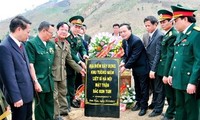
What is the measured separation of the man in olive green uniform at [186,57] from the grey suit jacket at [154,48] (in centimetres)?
126

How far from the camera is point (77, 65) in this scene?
220 inches

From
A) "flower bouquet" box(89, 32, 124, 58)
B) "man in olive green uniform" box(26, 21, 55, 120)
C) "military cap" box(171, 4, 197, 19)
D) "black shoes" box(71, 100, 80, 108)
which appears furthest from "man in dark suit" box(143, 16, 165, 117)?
"man in olive green uniform" box(26, 21, 55, 120)

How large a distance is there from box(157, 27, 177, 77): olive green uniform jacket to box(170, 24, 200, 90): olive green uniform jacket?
0.59 metres

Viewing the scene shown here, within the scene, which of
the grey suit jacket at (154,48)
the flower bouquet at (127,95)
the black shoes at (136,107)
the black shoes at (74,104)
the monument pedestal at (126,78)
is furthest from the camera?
the monument pedestal at (126,78)

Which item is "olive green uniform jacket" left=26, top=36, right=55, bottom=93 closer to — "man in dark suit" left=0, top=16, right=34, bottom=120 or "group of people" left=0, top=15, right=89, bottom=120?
"group of people" left=0, top=15, right=89, bottom=120

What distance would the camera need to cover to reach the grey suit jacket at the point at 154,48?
17.3ft

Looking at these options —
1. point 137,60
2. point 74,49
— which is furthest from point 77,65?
point 137,60

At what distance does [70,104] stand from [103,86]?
122 centimetres

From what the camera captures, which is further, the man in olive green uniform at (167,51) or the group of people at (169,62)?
the man in olive green uniform at (167,51)

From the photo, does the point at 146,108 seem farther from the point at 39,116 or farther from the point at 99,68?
the point at 39,116

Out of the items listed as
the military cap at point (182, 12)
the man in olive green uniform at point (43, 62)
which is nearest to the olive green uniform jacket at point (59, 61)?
the man in olive green uniform at point (43, 62)

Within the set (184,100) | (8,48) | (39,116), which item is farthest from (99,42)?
(8,48)

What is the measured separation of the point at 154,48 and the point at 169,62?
0.97 m

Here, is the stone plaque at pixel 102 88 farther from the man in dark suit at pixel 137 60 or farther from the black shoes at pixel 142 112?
the black shoes at pixel 142 112
